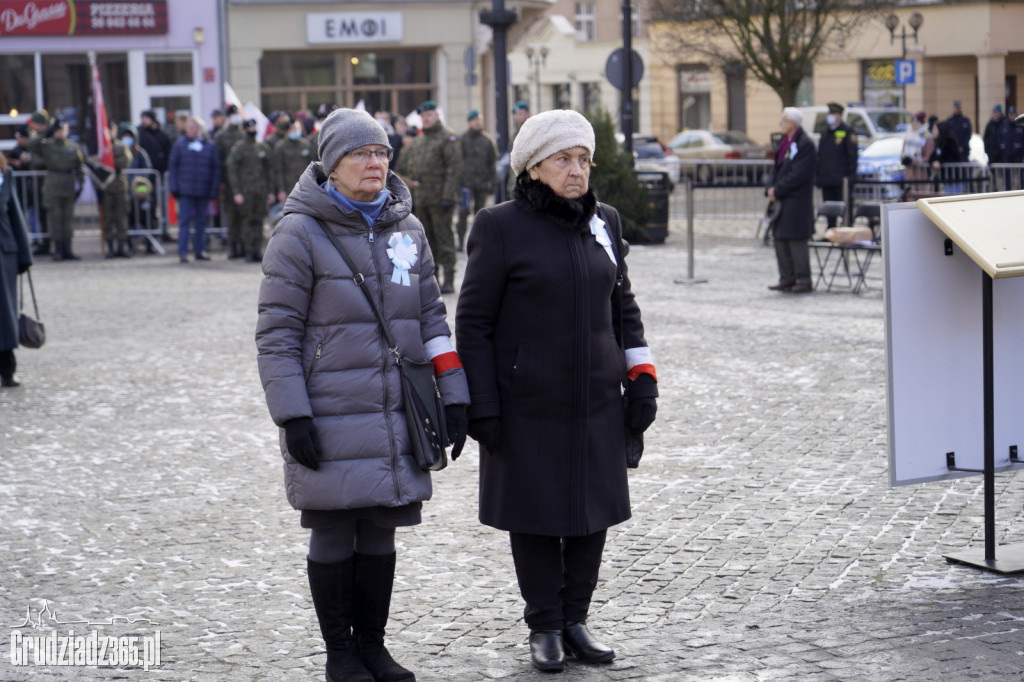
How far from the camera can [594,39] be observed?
69.8m

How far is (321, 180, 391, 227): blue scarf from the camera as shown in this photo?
183 inches

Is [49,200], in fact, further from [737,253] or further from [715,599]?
[715,599]

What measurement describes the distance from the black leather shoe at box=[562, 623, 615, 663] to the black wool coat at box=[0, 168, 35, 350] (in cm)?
657

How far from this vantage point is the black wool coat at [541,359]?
15.7ft

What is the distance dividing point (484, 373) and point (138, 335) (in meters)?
9.31

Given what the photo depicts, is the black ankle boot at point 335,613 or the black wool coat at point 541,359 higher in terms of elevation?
the black wool coat at point 541,359

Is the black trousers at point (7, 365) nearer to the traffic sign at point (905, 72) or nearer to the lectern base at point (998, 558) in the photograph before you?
the lectern base at point (998, 558)

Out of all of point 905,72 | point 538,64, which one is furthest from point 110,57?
point 538,64

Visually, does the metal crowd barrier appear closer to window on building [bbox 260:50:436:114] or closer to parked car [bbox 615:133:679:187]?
window on building [bbox 260:50:436:114]

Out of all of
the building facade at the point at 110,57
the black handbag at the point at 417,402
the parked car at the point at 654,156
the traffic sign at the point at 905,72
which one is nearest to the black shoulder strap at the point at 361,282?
the black handbag at the point at 417,402

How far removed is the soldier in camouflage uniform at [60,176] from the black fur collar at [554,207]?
1673 centimetres

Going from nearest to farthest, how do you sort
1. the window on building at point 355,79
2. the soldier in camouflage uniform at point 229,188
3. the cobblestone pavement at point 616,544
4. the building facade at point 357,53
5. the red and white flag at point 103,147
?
the cobblestone pavement at point 616,544 → the soldier in camouflage uniform at point 229,188 → the red and white flag at point 103,147 → the building facade at point 357,53 → the window on building at point 355,79

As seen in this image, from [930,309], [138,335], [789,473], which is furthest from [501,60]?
[930,309]

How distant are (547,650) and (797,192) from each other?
1060 centimetres
